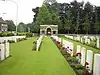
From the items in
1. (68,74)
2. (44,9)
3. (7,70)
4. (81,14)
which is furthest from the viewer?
(81,14)

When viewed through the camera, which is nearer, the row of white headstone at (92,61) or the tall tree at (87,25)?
the row of white headstone at (92,61)

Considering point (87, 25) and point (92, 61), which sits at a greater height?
point (87, 25)

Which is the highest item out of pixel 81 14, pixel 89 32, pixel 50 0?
pixel 50 0

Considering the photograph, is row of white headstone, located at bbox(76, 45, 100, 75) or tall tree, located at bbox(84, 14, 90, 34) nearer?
row of white headstone, located at bbox(76, 45, 100, 75)

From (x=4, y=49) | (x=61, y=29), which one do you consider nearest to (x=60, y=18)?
(x=61, y=29)

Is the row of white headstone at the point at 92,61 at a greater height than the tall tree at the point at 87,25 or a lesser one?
lesser

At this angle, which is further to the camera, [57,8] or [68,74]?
[57,8]

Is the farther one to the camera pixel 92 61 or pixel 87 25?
pixel 87 25

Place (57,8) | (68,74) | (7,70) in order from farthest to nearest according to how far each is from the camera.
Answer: (57,8)
(7,70)
(68,74)

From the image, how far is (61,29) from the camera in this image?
82.8 m

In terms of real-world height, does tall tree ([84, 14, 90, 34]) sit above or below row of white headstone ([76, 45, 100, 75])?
above

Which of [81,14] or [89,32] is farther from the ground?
[81,14]

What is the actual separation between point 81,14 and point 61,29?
32.2 ft

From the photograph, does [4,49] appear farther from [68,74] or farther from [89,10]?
[89,10]
